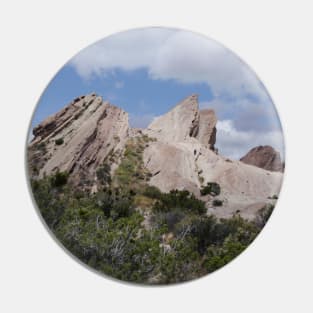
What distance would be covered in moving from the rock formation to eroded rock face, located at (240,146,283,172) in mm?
17

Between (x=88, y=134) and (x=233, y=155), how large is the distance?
2470 millimetres

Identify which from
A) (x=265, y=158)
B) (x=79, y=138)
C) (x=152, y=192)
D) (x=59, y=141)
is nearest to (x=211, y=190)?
(x=152, y=192)

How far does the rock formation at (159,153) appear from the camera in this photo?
6.80m

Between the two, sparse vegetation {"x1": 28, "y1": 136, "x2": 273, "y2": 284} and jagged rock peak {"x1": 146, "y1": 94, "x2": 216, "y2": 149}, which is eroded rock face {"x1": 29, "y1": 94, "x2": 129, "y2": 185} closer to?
sparse vegetation {"x1": 28, "y1": 136, "x2": 273, "y2": 284}

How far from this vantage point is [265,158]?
7031 mm

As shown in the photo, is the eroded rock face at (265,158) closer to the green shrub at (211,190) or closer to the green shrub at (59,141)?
the green shrub at (211,190)

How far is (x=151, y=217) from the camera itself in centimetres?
680

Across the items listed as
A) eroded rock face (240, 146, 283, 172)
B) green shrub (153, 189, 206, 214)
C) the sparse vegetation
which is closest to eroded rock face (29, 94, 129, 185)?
the sparse vegetation

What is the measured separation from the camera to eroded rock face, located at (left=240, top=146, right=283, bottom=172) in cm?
694

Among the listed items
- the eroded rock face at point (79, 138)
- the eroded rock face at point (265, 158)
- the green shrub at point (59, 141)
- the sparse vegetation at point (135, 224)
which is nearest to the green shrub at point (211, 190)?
the sparse vegetation at point (135, 224)

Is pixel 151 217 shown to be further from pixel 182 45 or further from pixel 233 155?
pixel 182 45

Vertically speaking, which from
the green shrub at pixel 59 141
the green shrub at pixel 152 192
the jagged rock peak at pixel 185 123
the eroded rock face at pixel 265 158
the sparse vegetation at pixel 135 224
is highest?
the jagged rock peak at pixel 185 123

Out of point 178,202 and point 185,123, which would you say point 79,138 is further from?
point 178,202

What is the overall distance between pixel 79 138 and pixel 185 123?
1.80 meters
